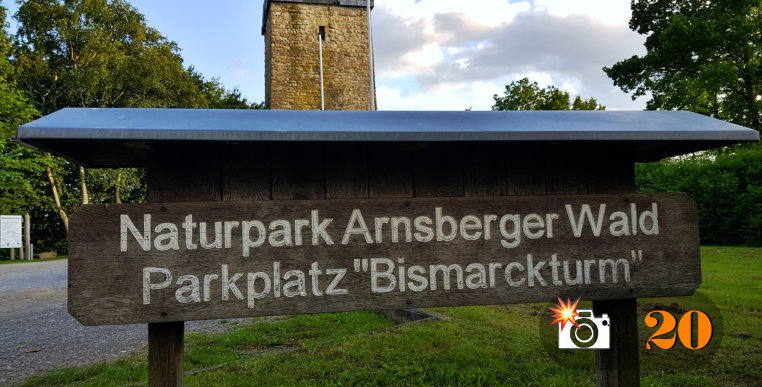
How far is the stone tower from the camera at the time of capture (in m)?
16.6

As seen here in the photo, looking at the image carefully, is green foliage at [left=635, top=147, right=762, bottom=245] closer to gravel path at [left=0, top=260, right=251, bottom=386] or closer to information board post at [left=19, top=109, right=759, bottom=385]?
information board post at [left=19, top=109, right=759, bottom=385]

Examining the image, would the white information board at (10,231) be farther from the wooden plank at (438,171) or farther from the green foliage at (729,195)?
the green foliage at (729,195)

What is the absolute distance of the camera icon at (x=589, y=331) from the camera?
2721 mm

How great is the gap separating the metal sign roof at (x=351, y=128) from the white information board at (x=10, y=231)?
79.2ft

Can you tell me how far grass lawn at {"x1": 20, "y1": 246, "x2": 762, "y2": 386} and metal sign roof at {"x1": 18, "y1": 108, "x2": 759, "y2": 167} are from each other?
1.89 m

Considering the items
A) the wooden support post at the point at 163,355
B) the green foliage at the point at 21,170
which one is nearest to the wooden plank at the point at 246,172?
the wooden support post at the point at 163,355

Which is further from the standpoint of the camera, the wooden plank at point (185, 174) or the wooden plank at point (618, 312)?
the wooden plank at point (618, 312)

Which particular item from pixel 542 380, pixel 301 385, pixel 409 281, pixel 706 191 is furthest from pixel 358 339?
pixel 706 191

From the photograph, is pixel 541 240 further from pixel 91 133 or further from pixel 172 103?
pixel 172 103

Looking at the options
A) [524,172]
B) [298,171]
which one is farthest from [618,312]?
[298,171]

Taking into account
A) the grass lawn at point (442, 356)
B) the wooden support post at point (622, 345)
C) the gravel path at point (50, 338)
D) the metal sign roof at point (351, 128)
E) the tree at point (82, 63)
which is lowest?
the gravel path at point (50, 338)

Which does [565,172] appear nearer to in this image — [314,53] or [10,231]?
[314,53]

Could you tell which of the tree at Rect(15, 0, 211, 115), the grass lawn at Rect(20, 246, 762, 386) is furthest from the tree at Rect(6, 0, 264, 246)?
the grass lawn at Rect(20, 246, 762, 386)

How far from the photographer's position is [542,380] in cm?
376
